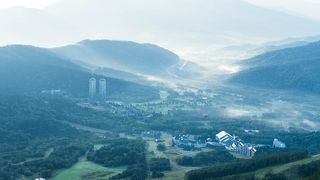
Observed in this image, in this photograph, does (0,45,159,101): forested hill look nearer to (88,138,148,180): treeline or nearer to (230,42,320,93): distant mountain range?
(230,42,320,93): distant mountain range

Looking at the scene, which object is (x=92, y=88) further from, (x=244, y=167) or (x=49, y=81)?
(x=244, y=167)

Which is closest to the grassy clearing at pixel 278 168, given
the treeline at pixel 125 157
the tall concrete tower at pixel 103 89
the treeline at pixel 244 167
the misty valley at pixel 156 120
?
the misty valley at pixel 156 120

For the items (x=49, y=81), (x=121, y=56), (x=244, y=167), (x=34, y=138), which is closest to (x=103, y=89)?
(x=49, y=81)

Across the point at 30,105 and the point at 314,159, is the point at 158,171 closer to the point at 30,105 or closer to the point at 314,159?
the point at 314,159

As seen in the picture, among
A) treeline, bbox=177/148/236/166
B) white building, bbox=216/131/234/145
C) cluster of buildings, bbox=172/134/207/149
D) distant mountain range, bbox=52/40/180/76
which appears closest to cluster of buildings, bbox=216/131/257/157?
white building, bbox=216/131/234/145

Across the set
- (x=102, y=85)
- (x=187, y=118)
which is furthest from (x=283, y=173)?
(x=102, y=85)
